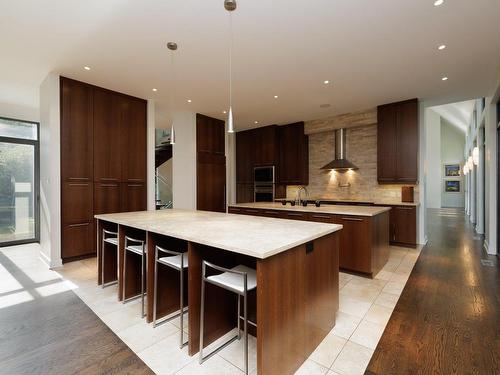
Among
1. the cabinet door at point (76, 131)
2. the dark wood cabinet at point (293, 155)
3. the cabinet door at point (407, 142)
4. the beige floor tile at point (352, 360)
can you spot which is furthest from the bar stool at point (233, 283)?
the dark wood cabinet at point (293, 155)

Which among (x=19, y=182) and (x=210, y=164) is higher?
(x=210, y=164)

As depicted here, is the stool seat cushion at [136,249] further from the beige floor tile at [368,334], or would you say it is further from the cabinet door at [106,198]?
the cabinet door at [106,198]

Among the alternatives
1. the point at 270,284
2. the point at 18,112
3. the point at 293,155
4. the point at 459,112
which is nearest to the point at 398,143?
the point at 293,155

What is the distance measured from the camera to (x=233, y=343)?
2.02 metres

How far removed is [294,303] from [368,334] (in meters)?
0.95

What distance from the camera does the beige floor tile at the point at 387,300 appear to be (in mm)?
2645

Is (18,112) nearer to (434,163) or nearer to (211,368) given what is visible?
(211,368)

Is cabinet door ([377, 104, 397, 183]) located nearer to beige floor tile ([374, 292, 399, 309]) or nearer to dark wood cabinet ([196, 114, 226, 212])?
beige floor tile ([374, 292, 399, 309])

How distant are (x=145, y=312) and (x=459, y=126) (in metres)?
15.3

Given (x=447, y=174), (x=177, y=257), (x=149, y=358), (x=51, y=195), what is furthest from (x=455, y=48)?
(x=447, y=174)

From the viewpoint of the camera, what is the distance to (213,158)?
6363mm

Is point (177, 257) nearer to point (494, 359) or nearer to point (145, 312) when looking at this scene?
point (145, 312)

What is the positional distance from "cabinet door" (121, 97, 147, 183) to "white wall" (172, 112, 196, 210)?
932 millimetres

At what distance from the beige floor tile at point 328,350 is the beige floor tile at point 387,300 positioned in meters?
0.88
